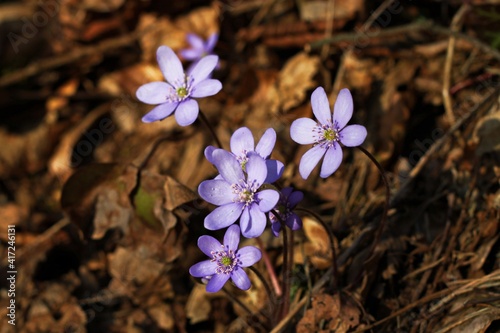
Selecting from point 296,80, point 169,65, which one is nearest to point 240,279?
point 169,65

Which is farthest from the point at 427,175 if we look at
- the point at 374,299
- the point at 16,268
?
the point at 16,268

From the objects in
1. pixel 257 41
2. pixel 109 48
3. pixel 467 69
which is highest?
pixel 109 48

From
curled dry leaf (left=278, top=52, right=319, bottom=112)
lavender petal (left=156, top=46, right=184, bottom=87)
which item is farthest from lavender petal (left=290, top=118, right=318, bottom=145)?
curled dry leaf (left=278, top=52, right=319, bottom=112)

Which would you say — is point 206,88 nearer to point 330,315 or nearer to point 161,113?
point 161,113

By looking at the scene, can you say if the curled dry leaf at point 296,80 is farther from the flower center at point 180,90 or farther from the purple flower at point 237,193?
the purple flower at point 237,193

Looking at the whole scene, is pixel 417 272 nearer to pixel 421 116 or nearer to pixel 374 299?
pixel 374 299
